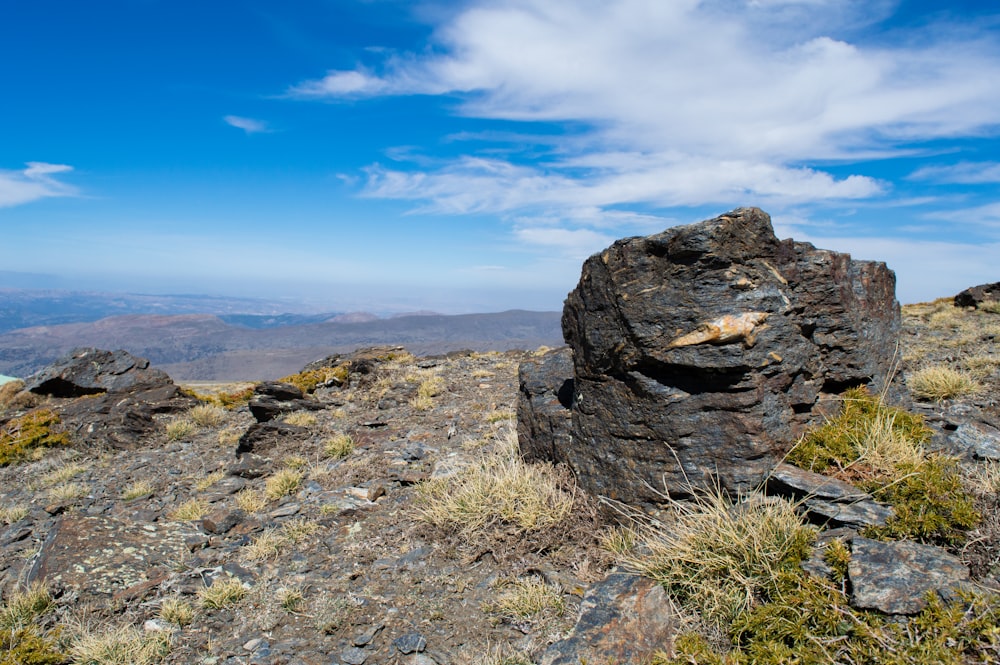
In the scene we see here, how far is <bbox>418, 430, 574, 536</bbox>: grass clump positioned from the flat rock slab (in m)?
3.40

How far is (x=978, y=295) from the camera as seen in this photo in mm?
20641

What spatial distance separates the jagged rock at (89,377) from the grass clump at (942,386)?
2048cm

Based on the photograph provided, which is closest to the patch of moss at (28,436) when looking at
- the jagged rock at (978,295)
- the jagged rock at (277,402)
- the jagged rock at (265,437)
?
the jagged rock at (277,402)

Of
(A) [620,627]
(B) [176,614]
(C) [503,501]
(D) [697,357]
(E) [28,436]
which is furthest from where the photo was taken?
(E) [28,436]

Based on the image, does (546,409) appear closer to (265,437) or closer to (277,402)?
(265,437)

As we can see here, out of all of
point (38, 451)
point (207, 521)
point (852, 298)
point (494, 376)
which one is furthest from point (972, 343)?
point (38, 451)

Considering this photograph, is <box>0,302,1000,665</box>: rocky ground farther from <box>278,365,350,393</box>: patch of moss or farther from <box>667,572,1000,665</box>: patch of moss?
<box>278,365,350,393</box>: patch of moss

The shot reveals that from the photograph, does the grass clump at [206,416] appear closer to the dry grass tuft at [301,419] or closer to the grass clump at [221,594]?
the dry grass tuft at [301,419]

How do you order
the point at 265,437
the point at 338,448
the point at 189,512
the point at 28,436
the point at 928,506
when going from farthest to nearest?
1. the point at 28,436
2. the point at 265,437
3. the point at 338,448
4. the point at 189,512
5. the point at 928,506

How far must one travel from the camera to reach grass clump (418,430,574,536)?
233 inches

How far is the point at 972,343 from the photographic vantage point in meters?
13.2

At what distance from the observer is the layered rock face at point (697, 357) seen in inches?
201

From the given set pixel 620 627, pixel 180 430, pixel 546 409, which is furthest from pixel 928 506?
pixel 180 430

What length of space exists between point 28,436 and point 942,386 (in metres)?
20.5
